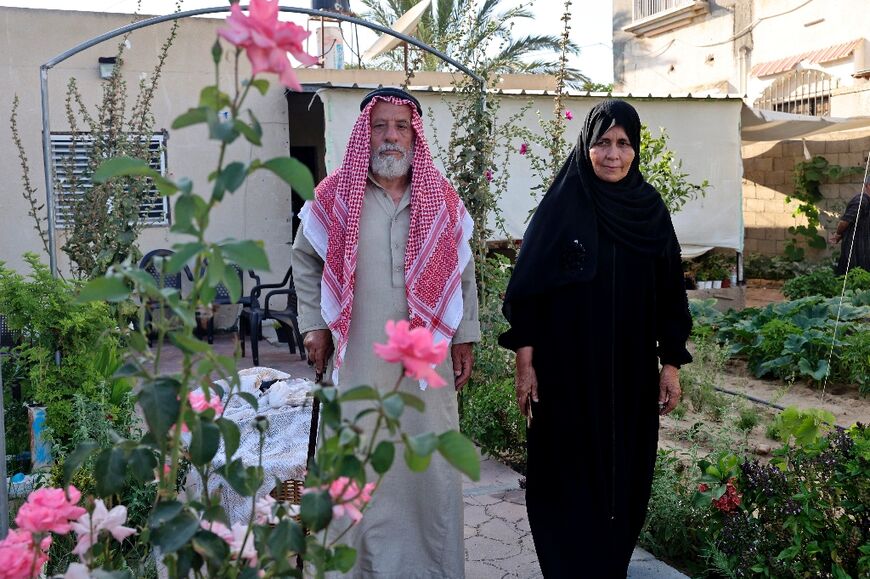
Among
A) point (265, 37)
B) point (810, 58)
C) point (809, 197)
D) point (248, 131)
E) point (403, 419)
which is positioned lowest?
point (403, 419)

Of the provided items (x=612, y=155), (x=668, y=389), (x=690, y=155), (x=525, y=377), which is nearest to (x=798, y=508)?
(x=668, y=389)

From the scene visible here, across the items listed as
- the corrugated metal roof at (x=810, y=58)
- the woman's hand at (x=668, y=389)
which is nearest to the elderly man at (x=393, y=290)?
the woman's hand at (x=668, y=389)

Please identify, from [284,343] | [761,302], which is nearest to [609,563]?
[284,343]

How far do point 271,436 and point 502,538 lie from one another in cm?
109

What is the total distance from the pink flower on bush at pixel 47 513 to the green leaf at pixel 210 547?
20cm

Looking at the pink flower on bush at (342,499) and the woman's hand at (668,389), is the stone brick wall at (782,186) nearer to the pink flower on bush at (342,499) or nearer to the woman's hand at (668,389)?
the woman's hand at (668,389)

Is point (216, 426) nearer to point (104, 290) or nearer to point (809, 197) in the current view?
point (104, 290)

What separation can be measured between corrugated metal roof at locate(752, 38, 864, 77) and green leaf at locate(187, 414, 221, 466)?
1283cm

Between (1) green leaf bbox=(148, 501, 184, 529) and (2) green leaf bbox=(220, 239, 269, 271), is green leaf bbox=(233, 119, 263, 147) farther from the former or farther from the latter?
(1) green leaf bbox=(148, 501, 184, 529)

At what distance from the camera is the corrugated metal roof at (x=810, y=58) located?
12.3 m

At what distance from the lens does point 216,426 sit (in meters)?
1.26

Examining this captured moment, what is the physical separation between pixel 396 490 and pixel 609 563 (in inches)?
28.3

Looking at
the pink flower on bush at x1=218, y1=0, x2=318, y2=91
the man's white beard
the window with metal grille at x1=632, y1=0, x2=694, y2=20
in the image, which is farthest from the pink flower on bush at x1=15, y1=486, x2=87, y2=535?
the window with metal grille at x1=632, y1=0, x2=694, y2=20

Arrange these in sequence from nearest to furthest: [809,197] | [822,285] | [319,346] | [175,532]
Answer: [175,532] < [319,346] < [822,285] < [809,197]
